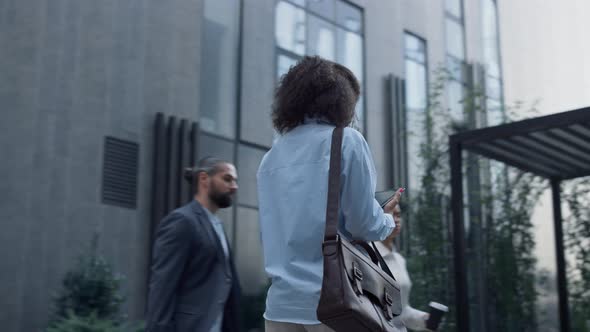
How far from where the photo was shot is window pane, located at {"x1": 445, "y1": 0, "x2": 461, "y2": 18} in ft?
60.5

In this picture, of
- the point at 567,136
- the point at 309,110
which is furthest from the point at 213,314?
the point at 567,136

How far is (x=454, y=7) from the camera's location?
1866 cm

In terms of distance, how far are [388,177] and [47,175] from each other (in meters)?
8.01

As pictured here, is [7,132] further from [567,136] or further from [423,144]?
[567,136]

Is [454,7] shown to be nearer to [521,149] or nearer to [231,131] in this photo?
[231,131]

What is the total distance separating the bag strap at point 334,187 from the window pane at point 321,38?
39.9ft

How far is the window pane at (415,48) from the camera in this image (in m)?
17.4

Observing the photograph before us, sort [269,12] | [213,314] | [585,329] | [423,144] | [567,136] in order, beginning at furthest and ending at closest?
1. [269,12]
2. [423,144]
3. [585,329]
4. [567,136]
5. [213,314]

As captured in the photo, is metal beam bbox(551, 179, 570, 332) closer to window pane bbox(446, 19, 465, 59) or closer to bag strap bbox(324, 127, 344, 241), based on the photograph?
bag strap bbox(324, 127, 344, 241)

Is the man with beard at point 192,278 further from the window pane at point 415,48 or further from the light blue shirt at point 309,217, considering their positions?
the window pane at point 415,48

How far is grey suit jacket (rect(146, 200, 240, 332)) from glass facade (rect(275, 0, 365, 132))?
932 cm

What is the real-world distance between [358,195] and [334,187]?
0.08 metres

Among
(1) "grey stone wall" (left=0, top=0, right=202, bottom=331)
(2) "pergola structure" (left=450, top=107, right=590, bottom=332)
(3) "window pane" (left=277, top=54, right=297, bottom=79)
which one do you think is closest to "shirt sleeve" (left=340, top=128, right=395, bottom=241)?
(2) "pergola structure" (left=450, top=107, right=590, bottom=332)

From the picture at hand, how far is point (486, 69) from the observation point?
60.1 ft
